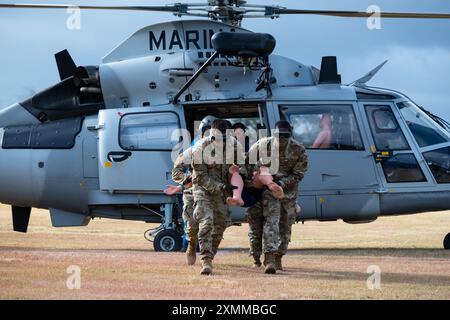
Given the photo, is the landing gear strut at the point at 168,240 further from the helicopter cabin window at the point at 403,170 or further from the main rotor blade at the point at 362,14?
the main rotor blade at the point at 362,14

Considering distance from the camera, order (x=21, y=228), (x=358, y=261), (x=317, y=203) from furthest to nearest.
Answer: (x=21, y=228) → (x=317, y=203) → (x=358, y=261)

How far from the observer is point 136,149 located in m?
15.7

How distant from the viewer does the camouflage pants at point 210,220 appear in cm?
1122

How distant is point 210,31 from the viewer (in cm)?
1595

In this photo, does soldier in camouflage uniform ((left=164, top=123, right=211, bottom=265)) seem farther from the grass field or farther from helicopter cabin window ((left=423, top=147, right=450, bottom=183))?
helicopter cabin window ((left=423, top=147, right=450, bottom=183))

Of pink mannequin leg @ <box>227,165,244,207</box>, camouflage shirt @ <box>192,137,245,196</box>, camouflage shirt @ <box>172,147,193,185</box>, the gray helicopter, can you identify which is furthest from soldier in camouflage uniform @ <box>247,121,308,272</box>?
the gray helicopter

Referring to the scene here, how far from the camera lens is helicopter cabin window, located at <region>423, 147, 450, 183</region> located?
1564cm

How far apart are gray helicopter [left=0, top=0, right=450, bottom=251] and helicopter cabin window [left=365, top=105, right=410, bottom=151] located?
16mm

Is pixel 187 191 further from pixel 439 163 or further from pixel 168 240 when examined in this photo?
pixel 439 163

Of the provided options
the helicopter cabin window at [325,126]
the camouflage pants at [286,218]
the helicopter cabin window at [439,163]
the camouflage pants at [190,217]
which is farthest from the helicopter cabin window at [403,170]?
the camouflage pants at [190,217]
